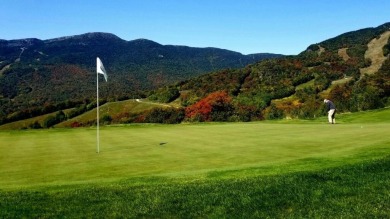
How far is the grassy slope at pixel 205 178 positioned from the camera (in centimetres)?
945

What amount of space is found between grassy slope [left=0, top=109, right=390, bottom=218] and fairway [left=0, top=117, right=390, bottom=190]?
0.04 m

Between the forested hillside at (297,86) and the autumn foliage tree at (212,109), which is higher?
the forested hillside at (297,86)

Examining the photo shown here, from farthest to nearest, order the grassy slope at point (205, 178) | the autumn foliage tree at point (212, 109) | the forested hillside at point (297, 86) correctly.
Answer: the autumn foliage tree at point (212, 109) < the forested hillside at point (297, 86) < the grassy slope at point (205, 178)

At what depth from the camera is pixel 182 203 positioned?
9930 millimetres

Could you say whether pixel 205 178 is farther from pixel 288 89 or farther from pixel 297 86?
pixel 297 86

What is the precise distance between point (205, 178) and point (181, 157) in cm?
380

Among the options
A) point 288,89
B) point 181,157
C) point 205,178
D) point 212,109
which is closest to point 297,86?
point 288,89

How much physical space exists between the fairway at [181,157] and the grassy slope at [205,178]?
0.04 m

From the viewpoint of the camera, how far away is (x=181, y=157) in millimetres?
16734

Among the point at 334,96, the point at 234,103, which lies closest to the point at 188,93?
the point at 234,103

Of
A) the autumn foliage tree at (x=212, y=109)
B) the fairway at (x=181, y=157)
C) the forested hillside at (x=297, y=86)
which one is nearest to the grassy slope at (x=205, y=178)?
the fairway at (x=181, y=157)

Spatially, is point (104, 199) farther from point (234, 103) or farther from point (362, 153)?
point (234, 103)

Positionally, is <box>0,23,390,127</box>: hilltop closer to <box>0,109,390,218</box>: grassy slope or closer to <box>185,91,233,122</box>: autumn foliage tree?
<box>185,91,233,122</box>: autumn foliage tree

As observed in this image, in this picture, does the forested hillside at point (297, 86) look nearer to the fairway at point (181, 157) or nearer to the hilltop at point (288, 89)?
the hilltop at point (288, 89)
